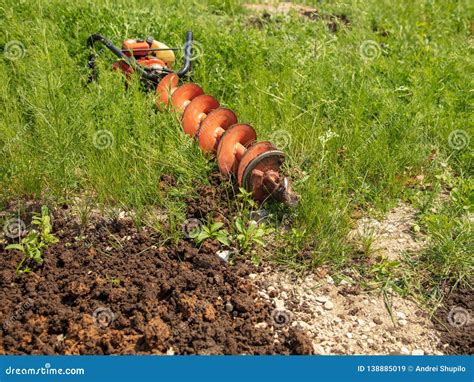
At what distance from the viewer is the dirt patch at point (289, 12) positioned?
7499 mm

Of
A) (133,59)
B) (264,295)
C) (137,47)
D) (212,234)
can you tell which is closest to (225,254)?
(212,234)

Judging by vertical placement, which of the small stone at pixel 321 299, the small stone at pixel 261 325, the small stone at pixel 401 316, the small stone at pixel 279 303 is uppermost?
the small stone at pixel 401 316

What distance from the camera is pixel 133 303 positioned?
11.6 ft

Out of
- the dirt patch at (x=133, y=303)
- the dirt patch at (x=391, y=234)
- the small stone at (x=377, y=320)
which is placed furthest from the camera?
the dirt patch at (x=391, y=234)

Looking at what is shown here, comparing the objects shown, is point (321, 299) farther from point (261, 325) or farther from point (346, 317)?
point (261, 325)

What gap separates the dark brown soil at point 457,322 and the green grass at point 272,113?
15 centimetres

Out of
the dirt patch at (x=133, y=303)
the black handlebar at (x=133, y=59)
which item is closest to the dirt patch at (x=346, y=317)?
the dirt patch at (x=133, y=303)

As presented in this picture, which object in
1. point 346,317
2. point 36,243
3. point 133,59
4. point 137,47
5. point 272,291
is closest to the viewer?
point 346,317

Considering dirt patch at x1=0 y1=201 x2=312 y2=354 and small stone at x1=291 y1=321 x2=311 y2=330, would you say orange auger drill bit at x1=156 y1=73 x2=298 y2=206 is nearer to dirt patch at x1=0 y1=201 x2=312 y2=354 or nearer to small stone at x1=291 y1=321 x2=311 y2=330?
dirt patch at x1=0 y1=201 x2=312 y2=354

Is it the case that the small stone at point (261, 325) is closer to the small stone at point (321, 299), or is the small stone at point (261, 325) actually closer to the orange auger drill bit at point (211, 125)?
the small stone at point (321, 299)

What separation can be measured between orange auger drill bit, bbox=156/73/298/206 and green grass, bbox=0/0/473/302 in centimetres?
13

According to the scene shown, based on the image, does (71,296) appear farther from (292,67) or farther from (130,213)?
(292,67)

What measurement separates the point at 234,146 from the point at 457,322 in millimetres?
1848

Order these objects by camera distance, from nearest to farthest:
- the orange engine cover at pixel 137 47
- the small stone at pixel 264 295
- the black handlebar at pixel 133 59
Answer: the small stone at pixel 264 295 < the black handlebar at pixel 133 59 < the orange engine cover at pixel 137 47
